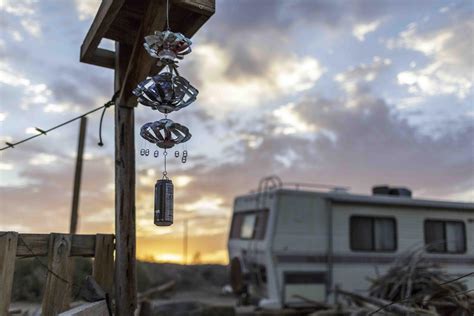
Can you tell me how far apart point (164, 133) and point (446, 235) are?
30.7 feet

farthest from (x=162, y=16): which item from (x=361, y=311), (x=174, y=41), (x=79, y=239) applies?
(x=361, y=311)

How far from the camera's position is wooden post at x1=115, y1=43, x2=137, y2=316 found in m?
3.70

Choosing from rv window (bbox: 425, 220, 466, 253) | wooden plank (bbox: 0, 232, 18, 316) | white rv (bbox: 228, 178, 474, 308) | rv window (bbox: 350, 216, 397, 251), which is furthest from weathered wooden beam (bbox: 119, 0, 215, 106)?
rv window (bbox: 425, 220, 466, 253)

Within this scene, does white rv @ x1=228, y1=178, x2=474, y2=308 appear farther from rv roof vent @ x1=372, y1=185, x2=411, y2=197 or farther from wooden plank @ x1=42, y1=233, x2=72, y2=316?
wooden plank @ x1=42, y1=233, x2=72, y2=316

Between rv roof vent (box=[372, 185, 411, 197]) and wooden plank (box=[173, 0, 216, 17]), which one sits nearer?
wooden plank (box=[173, 0, 216, 17])

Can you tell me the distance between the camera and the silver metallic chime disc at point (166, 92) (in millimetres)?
3211

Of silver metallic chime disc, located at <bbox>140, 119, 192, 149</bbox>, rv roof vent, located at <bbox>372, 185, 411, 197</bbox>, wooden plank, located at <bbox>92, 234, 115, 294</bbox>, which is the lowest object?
wooden plank, located at <bbox>92, 234, 115, 294</bbox>

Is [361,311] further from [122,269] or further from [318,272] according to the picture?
[122,269]

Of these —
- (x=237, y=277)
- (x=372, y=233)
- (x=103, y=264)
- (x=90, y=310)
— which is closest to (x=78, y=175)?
(x=237, y=277)

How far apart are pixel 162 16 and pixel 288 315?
6818 mm

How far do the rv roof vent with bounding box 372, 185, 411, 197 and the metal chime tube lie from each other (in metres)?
8.28

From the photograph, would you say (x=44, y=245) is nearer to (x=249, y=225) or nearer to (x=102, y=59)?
(x=102, y=59)

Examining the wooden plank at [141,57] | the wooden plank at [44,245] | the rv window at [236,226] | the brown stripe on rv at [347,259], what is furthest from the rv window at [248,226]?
the wooden plank at [44,245]

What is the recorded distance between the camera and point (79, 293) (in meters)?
3.46
